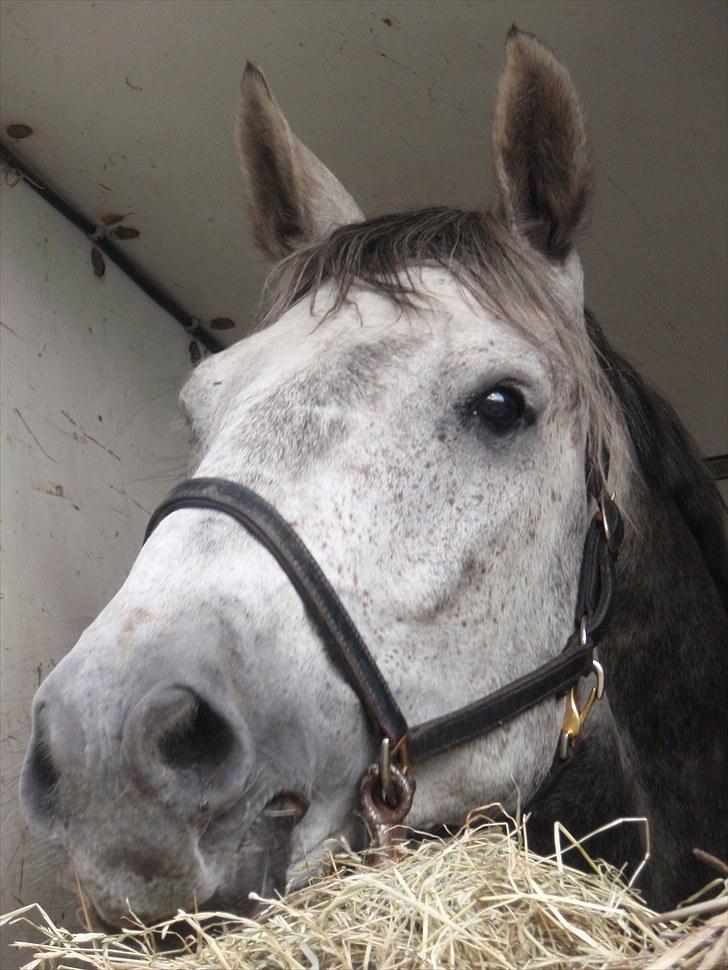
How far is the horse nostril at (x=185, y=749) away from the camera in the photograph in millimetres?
Answer: 1254

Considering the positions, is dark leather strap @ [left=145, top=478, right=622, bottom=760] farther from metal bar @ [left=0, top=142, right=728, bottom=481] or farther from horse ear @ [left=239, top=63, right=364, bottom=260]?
metal bar @ [left=0, top=142, right=728, bottom=481]

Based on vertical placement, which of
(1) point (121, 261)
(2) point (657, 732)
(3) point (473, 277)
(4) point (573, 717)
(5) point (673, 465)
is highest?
(1) point (121, 261)

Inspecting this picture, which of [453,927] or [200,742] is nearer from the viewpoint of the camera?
[453,927]

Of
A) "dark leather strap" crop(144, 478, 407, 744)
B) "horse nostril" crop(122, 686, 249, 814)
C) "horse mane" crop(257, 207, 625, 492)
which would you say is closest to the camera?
"horse nostril" crop(122, 686, 249, 814)

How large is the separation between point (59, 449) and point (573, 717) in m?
1.71

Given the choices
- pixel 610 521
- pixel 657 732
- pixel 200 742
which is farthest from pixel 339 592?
pixel 657 732

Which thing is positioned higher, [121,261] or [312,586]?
[121,261]

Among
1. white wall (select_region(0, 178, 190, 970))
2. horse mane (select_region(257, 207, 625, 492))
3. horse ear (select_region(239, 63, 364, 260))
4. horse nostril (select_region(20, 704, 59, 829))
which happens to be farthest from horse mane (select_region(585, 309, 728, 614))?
horse nostril (select_region(20, 704, 59, 829))

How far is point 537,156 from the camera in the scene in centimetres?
208

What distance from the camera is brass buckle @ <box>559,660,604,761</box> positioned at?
5.88 feet

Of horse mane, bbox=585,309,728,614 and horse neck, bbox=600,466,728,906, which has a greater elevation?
horse mane, bbox=585,309,728,614

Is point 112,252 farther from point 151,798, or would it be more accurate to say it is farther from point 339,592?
point 151,798

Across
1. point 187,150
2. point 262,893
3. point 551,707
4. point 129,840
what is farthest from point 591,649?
point 187,150

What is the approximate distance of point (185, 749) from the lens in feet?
4.30
